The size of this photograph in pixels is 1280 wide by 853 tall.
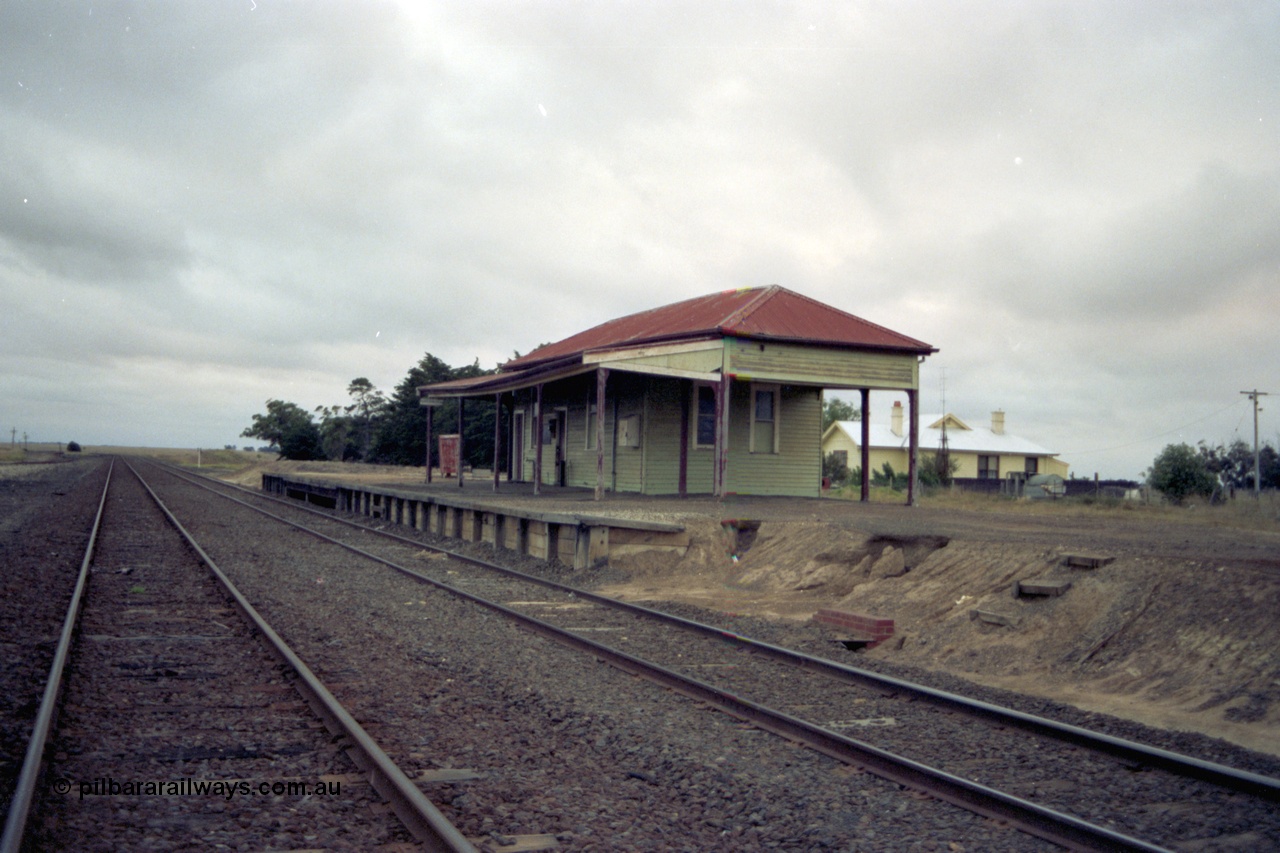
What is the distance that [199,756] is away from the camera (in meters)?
4.62

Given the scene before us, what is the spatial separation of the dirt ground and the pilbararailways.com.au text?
4.77m

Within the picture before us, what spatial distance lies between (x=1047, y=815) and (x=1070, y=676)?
10.4 feet

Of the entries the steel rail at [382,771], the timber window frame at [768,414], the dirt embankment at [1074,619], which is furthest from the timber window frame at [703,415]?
the steel rail at [382,771]

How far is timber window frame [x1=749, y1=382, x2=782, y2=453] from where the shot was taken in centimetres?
2025

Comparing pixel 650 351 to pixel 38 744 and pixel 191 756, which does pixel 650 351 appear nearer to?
pixel 191 756

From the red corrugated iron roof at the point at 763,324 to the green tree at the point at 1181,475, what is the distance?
56.0 feet

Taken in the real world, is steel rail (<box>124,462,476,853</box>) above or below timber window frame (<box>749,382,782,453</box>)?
below

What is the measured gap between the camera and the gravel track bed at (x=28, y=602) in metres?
5.05

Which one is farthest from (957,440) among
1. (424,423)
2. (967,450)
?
(424,423)

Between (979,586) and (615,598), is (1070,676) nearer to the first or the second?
(979,586)

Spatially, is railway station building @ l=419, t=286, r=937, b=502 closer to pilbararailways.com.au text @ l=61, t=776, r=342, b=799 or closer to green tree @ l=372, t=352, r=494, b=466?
pilbararailways.com.au text @ l=61, t=776, r=342, b=799

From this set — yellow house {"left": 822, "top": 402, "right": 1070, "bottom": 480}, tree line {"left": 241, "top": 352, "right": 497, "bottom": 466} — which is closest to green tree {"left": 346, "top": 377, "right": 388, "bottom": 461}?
tree line {"left": 241, "top": 352, "right": 497, "bottom": 466}

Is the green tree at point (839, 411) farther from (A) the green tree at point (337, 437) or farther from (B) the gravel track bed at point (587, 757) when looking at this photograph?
(B) the gravel track bed at point (587, 757)

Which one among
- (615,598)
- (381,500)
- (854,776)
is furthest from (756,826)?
(381,500)
